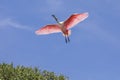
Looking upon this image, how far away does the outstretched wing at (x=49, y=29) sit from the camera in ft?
33.8

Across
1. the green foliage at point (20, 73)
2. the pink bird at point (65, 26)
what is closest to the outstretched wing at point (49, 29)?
the pink bird at point (65, 26)

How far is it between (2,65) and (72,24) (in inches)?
1256

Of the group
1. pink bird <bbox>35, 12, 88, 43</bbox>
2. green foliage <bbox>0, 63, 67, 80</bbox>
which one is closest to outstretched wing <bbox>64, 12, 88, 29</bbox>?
pink bird <bbox>35, 12, 88, 43</bbox>

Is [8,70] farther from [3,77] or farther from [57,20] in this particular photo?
[57,20]

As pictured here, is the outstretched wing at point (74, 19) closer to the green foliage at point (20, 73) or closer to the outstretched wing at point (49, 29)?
the outstretched wing at point (49, 29)

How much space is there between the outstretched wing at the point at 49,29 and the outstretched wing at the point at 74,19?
265 mm

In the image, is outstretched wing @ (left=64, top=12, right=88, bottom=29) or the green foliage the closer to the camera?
outstretched wing @ (left=64, top=12, right=88, bottom=29)

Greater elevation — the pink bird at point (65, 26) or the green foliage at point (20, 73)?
the green foliage at point (20, 73)

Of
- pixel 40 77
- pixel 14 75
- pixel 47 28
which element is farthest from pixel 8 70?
pixel 47 28

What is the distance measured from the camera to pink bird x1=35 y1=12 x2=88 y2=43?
9.79 m

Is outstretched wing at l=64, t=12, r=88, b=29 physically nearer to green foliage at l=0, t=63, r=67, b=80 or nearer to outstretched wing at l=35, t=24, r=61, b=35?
outstretched wing at l=35, t=24, r=61, b=35

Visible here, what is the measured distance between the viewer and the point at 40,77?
134 ft

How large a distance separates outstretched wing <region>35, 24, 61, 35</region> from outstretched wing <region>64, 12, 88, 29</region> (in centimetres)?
26

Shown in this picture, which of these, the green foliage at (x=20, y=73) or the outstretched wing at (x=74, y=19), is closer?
the outstretched wing at (x=74, y=19)
